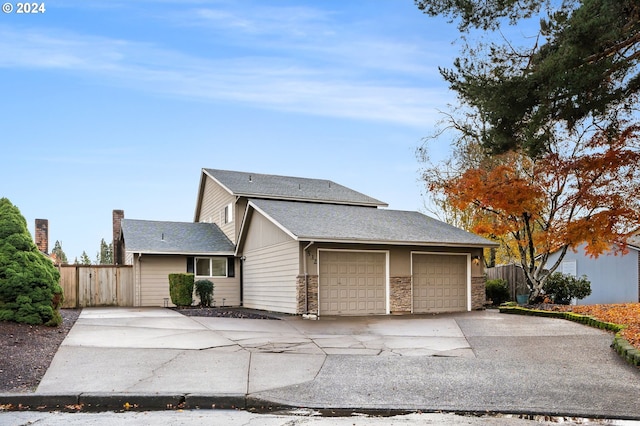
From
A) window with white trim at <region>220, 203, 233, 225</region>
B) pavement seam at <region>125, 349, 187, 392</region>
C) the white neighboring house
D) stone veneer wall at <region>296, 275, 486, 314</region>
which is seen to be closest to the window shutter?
window with white trim at <region>220, 203, 233, 225</region>

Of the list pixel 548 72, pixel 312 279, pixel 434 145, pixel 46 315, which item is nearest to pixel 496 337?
pixel 548 72

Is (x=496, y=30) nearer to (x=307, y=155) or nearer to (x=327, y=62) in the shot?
(x=327, y=62)

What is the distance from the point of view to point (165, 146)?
71.1 ft

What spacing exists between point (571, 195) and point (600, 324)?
6649 millimetres

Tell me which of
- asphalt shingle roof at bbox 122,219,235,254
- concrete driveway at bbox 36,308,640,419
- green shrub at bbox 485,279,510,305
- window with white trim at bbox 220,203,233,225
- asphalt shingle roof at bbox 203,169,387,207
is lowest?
green shrub at bbox 485,279,510,305

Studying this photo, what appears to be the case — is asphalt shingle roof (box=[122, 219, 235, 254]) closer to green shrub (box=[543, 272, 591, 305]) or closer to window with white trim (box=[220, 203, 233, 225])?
window with white trim (box=[220, 203, 233, 225])

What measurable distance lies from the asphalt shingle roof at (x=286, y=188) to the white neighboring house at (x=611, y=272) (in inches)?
444

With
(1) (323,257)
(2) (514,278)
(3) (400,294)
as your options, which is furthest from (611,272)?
(1) (323,257)

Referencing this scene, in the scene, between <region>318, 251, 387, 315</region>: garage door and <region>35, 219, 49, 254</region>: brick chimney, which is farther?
<region>35, 219, 49, 254</region>: brick chimney

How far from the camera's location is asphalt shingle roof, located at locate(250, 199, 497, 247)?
19109mm

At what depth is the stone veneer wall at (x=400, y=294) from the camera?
20.0 metres

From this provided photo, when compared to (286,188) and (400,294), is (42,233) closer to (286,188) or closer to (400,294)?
(286,188)

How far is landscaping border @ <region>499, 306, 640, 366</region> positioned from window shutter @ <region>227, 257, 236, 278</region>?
11.5m

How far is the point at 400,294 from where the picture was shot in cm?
2017
